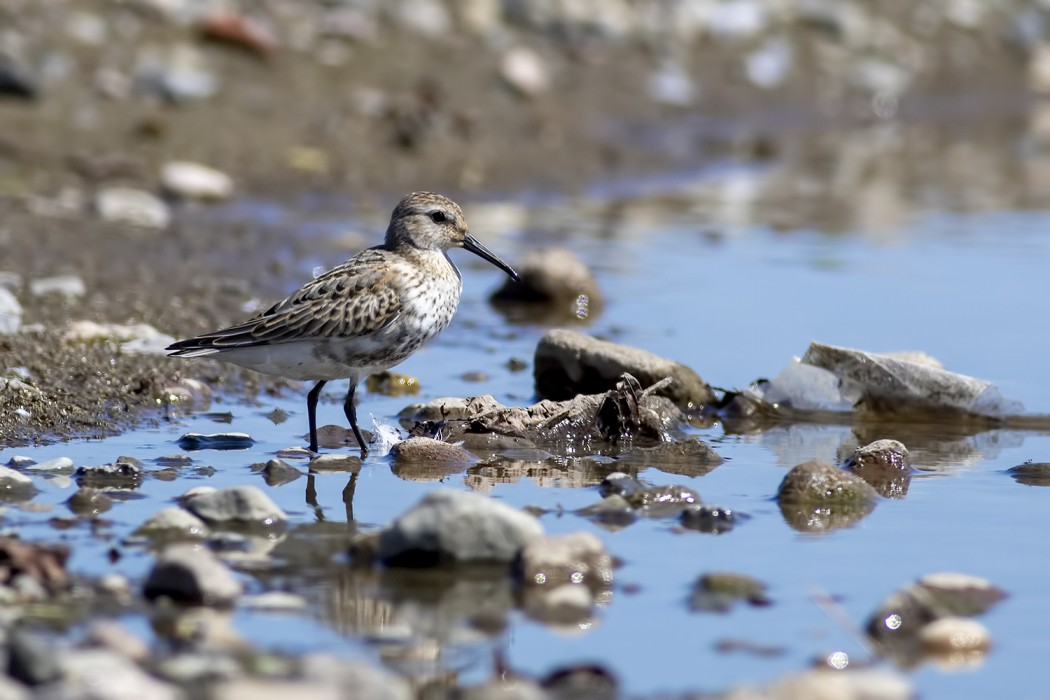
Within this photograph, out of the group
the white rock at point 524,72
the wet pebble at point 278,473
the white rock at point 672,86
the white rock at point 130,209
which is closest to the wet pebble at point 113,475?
the wet pebble at point 278,473

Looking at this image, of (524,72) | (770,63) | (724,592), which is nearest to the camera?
(724,592)

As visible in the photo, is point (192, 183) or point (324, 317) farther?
point (192, 183)

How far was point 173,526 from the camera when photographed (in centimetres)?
567

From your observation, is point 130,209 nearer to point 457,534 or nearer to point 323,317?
point 323,317

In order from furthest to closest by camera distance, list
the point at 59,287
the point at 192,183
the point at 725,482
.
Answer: the point at 192,183, the point at 59,287, the point at 725,482

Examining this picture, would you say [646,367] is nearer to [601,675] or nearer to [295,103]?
[601,675]

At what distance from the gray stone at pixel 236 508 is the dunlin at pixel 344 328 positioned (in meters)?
1.37

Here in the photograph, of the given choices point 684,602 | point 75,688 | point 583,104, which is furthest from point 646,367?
point 583,104

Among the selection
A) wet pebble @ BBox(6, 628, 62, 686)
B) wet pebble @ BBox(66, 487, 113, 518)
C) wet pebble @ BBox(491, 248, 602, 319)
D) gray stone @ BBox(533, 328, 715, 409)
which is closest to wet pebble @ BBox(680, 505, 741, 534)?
gray stone @ BBox(533, 328, 715, 409)

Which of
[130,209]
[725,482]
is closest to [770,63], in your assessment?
[130,209]

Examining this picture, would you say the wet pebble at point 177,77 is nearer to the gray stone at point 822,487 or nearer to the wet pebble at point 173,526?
the wet pebble at point 173,526

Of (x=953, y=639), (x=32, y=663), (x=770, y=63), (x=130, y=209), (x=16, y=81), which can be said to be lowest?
(x=32, y=663)

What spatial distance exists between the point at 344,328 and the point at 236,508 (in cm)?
155

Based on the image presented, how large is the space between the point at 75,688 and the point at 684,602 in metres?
2.09
